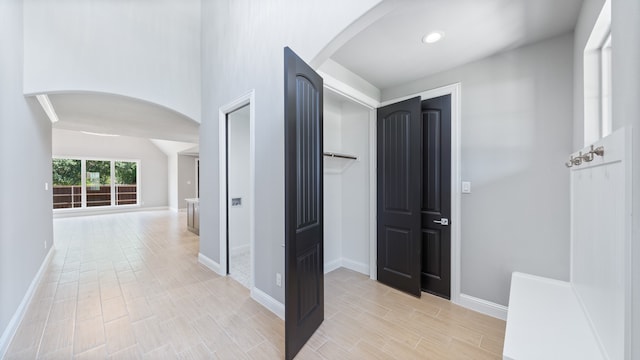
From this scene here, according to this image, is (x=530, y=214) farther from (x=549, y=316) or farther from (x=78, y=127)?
(x=78, y=127)

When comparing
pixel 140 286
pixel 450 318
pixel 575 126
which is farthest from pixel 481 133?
pixel 140 286

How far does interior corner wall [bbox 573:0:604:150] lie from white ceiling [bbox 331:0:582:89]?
11 centimetres

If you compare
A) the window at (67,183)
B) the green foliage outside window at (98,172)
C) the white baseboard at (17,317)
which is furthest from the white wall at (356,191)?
the window at (67,183)

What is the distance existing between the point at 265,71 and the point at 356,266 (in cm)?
276

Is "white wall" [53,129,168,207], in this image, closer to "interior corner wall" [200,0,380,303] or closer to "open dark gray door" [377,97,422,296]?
"interior corner wall" [200,0,380,303]

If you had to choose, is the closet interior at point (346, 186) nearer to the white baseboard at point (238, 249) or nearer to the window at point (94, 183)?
the white baseboard at point (238, 249)

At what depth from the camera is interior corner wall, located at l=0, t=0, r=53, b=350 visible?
1943mm

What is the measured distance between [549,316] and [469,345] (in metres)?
0.82

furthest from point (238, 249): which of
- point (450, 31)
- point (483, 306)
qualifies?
point (450, 31)

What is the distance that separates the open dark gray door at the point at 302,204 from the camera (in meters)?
1.62

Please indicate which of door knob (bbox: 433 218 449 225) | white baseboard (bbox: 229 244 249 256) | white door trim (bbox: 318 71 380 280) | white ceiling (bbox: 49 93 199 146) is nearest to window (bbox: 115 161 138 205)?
white ceiling (bbox: 49 93 199 146)

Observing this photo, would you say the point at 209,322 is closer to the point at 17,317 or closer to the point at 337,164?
the point at 17,317

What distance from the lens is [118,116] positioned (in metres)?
4.71

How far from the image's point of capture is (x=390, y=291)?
2.71m
